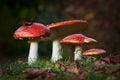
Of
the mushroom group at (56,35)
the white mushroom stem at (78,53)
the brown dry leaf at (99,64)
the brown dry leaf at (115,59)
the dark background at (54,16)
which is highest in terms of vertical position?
the dark background at (54,16)

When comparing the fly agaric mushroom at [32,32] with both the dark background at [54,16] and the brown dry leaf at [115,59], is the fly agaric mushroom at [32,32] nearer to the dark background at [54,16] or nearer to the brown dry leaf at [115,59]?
the brown dry leaf at [115,59]

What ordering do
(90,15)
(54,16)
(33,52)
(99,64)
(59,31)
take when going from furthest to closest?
(90,15), (54,16), (59,31), (33,52), (99,64)

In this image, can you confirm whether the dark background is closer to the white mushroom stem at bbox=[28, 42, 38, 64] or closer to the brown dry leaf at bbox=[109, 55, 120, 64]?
the white mushroom stem at bbox=[28, 42, 38, 64]

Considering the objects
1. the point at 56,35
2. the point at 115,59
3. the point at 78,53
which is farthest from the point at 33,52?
the point at 115,59

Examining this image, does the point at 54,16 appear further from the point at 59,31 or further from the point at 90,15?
the point at 59,31

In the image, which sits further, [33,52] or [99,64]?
[33,52]

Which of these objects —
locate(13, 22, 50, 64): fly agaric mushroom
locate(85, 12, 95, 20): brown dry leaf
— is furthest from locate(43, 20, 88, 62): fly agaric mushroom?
locate(85, 12, 95, 20): brown dry leaf

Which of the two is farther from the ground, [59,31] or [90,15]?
[90,15]

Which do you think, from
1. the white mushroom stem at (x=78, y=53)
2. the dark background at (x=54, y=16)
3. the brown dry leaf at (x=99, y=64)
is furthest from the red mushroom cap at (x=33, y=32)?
the dark background at (x=54, y=16)

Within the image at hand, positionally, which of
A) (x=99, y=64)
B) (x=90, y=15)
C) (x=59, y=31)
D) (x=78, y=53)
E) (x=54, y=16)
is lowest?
(x=99, y=64)
